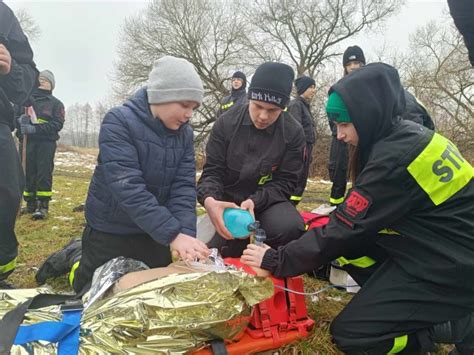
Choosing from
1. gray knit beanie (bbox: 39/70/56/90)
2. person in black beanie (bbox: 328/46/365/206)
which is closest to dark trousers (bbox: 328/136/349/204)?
person in black beanie (bbox: 328/46/365/206)

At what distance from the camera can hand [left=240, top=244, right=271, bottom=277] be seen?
2.06m

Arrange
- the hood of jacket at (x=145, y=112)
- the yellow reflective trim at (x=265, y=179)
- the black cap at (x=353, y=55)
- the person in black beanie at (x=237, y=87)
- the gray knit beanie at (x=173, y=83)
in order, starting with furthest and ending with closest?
the person in black beanie at (x=237, y=87) → the black cap at (x=353, y=55) → the yellow reflective trim at (x=265, y=179) → the hood of jacket at (x=145, y=112) → the gray knit beanie at (x=173, y=83)

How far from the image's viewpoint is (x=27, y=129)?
5043 millimetres

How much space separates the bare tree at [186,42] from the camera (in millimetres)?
20594

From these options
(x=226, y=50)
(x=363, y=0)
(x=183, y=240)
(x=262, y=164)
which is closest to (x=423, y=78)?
(x=363, y=0)

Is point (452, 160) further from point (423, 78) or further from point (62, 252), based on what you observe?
point (423, 78)

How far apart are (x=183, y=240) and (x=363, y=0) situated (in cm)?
2414

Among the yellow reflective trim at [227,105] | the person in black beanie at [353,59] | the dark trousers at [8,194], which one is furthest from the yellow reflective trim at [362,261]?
the yellow reflective trim at [227,105]

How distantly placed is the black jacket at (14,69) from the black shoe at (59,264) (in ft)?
3.10

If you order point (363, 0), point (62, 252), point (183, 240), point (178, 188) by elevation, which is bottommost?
point (62, 252)

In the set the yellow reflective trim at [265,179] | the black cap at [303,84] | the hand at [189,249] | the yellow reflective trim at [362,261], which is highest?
the black cap at [303,84]

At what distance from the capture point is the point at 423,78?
54.5 feet

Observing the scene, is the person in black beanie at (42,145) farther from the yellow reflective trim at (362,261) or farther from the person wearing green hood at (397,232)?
the yellow reflective trim at (362,261)

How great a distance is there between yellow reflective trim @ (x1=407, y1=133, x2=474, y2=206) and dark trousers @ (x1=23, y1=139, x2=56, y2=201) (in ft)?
15.4
